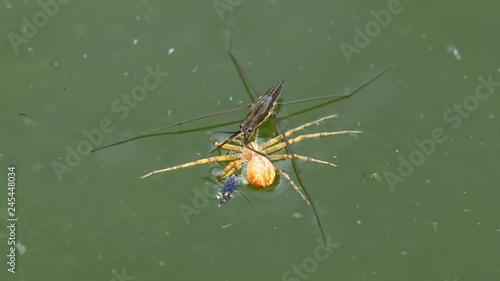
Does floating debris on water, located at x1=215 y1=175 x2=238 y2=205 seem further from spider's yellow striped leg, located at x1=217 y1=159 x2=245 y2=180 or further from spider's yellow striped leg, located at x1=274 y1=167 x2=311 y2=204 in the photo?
spider's yellow striped leg, located at x1=274 y1=167 x2=311 y2=204

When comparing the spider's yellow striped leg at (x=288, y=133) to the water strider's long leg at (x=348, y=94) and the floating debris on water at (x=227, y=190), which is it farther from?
the floating debris on water at (x=227, y=190)

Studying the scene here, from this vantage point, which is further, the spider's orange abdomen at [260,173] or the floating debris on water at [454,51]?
the floating debris on water at [454,51]

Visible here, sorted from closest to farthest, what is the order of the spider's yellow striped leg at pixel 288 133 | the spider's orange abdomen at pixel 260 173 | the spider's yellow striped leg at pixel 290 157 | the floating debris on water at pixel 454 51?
1. the spider's orange abdomen at pixel 260 173
2. the spider's yellow striped leg at pixel 290 157
3. the spider's yellow striped leg at pixel 288 133
4. the floating debris on water at pixel 454 51

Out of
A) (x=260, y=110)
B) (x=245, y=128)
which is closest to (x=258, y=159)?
(x=245, y=128)

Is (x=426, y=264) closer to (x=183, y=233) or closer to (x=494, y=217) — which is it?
(x=494, y=217)

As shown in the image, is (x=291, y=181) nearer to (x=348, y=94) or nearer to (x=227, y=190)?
(x=227, y=190)

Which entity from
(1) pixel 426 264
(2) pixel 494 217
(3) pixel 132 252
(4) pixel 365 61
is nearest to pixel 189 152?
(3) pixel 132 252

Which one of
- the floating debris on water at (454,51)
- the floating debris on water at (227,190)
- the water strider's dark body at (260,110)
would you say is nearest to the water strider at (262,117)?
the water strider's dark body at (260,110)

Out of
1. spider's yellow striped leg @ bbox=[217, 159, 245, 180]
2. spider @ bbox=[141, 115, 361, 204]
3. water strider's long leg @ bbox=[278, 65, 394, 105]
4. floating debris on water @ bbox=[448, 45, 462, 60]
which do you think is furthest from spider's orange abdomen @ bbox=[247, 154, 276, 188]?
floating debris on water @ bbox=[448, 45, 462, 60]
